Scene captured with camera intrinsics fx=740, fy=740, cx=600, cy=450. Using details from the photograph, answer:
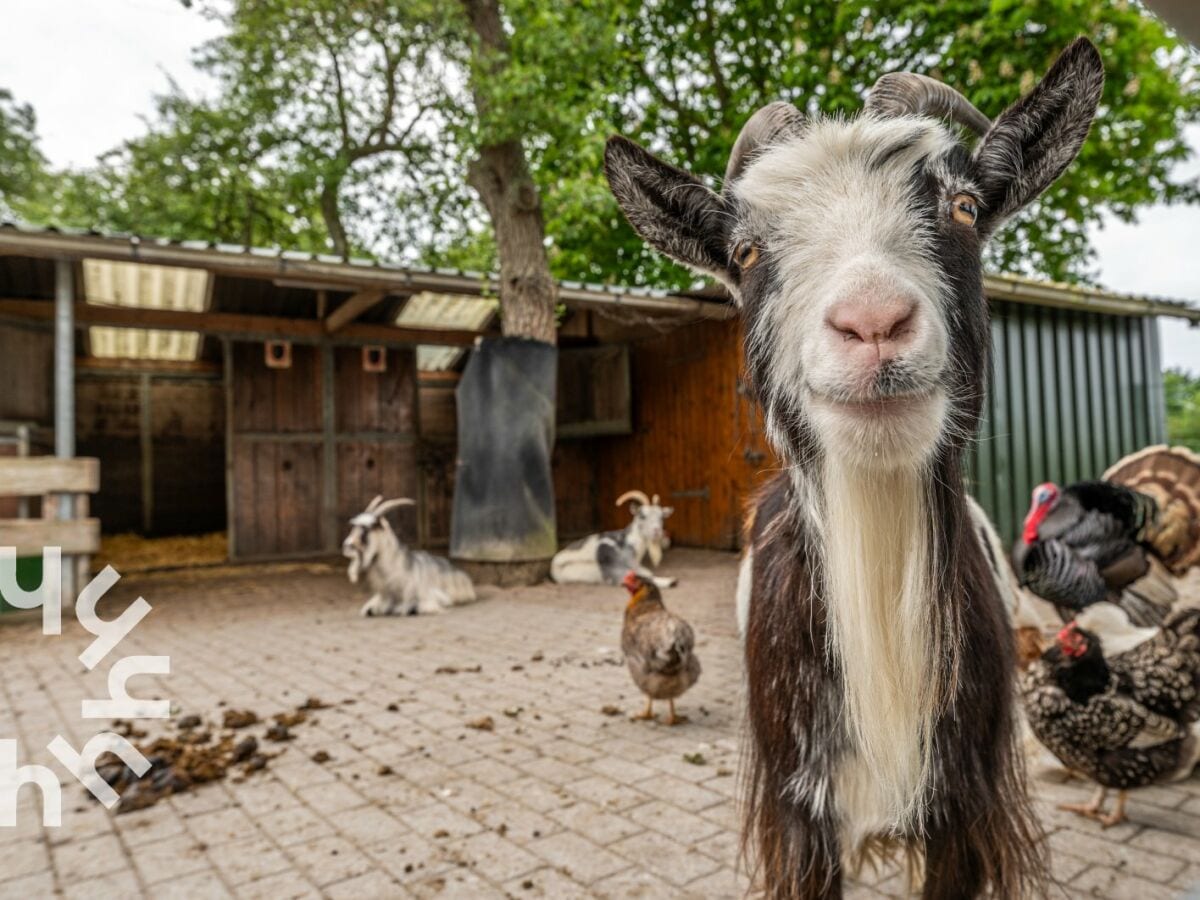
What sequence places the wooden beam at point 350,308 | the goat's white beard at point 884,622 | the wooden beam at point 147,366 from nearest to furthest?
1. the goat's white beard at point 884,622
2. the wooden beam at point 350,308
3. the wooden beam at point 147,366

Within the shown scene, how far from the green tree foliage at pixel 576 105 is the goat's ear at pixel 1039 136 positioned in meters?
7.03

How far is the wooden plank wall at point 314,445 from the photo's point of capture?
1159 cm

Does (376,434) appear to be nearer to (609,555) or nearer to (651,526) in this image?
(609,555)

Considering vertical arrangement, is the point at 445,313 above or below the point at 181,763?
above

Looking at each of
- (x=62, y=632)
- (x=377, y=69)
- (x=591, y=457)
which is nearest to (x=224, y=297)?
(x=377, y=69)

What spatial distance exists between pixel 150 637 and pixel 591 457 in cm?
876

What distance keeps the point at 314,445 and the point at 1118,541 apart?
10.9 meters

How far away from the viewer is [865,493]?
5.02 feet

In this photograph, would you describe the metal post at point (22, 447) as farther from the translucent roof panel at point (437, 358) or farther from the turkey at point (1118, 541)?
Answer: the turkey at point (1118, 541)

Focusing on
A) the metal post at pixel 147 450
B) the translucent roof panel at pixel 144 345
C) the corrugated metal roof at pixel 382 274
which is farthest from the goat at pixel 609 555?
the metal post at pixel 147 450

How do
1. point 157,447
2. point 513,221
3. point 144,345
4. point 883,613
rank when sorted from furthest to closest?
point 157,447 → point 144,345 → point 513,221 → point 883,613

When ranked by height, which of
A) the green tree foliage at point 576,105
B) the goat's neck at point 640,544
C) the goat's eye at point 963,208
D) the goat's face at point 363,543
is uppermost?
the green tree foliage at point 576,105

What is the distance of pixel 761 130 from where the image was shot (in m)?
2.08

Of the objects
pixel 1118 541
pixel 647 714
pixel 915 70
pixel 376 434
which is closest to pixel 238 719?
pixel 647 714
